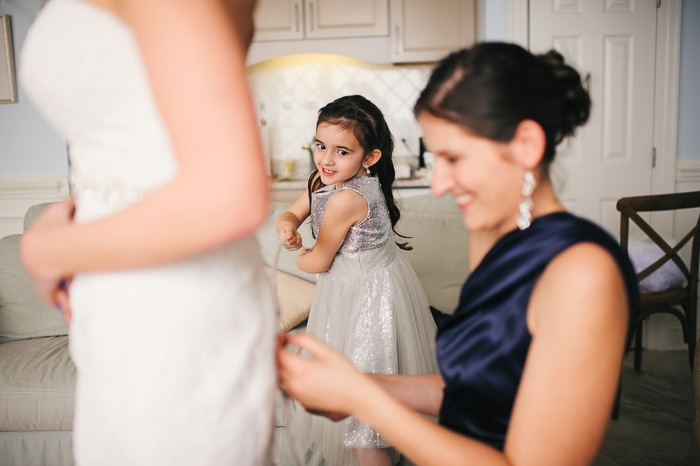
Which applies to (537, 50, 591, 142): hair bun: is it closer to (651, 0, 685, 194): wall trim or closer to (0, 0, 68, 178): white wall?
(651, 0, 685, 194): wall trim

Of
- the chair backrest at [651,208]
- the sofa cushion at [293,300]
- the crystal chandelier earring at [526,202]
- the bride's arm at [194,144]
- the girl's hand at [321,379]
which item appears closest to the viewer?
the bride's arm at [194,144]

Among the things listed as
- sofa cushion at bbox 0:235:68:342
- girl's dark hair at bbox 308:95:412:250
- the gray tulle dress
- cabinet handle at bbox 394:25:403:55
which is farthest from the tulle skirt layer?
cabinet handle at bbox 394:25:403:55

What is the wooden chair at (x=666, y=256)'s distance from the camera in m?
2.51

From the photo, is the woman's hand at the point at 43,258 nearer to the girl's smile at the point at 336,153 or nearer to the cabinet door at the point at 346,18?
the girl's smile at the point at 336,153

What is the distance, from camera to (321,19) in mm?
3920

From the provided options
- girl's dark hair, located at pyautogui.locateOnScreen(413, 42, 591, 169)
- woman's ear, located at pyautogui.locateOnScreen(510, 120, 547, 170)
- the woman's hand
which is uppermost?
girl's dark hair, located at pyautogui.locateOnScreen(413, 42, 591, 169)

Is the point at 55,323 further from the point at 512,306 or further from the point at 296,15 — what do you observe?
the point at 296,15

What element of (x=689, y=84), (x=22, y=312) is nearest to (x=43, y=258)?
(x=22, y=312)

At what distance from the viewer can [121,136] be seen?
522 millimetres

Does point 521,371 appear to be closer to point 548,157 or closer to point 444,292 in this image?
point 548,157

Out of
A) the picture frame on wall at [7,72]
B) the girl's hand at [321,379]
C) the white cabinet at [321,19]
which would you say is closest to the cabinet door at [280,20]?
the white cabinet at [321,19]

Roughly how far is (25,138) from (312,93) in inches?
85.5

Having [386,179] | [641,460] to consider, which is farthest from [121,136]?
[641,460]

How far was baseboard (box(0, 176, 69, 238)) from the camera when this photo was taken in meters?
3.42
